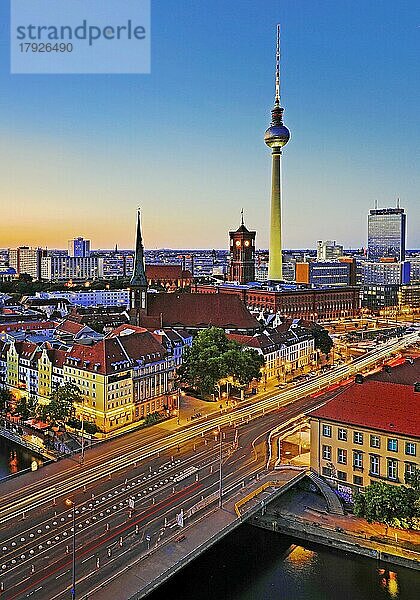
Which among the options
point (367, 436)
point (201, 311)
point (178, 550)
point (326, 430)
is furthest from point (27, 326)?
point (178, 550)

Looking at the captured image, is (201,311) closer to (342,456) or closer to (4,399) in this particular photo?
(4,399)

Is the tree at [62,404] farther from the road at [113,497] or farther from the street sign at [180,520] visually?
the street sign at [180,520]

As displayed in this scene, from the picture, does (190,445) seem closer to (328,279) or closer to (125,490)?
(125,490)

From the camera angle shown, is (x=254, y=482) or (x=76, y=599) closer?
(x=76, y=599)

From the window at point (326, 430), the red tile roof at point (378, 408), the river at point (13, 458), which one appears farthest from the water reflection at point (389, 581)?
the river at point (13, 458)

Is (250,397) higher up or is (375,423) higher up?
(375,423)

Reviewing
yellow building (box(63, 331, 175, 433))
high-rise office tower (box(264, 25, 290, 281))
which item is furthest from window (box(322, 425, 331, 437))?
high-rise office tower (box(264, 25, 290, 281))

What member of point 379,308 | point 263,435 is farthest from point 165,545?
point 379,308
